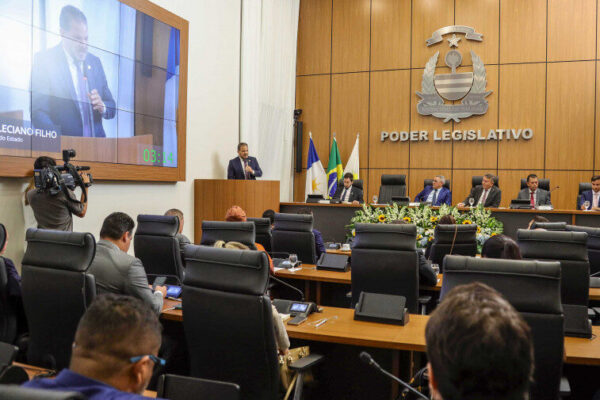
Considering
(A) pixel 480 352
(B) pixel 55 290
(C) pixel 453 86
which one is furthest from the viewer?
(C) pixel 453 86

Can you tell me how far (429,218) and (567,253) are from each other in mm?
2901

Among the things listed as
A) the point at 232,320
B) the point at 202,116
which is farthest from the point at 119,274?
the point at 202,116

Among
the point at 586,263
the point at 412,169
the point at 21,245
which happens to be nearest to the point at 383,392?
the point at 586,263

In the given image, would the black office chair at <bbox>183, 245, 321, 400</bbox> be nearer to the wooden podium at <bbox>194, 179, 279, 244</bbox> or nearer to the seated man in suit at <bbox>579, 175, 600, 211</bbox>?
the wooden podium at <bbox>194, 179, 279, 244</bbox>

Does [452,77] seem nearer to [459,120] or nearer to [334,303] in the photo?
[459,120]

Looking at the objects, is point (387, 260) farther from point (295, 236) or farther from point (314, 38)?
point (314, 38)

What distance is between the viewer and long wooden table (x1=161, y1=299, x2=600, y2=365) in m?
2.39

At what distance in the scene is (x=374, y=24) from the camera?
10906mm

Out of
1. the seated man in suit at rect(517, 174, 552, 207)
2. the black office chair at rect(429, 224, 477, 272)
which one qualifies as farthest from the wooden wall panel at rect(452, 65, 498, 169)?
the black office chair at rect(429, 224, 477, 272)

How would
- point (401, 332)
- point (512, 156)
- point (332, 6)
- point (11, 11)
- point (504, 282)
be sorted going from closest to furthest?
point (504, 282), point (401, 332), point (11, 11), point (512, 156), point (332, 6)

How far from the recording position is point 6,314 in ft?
9.47

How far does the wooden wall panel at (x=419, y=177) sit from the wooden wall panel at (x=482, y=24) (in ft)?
7.09

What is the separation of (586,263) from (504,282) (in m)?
1.60

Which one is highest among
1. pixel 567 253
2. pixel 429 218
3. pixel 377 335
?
pixel 429 218
